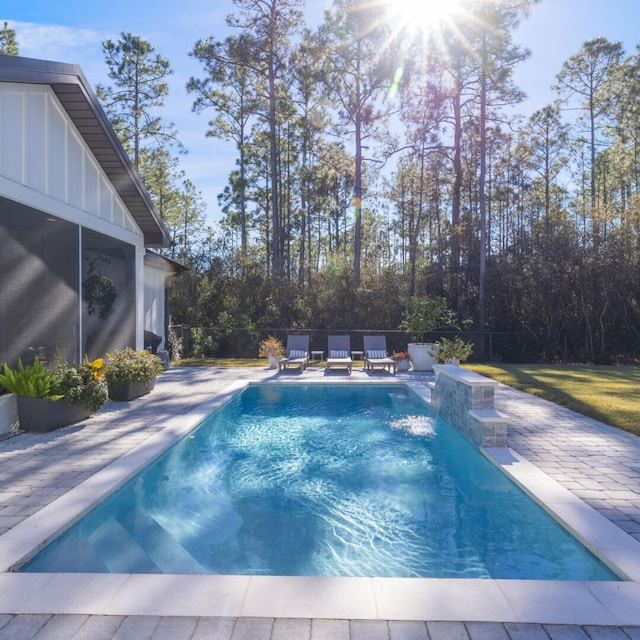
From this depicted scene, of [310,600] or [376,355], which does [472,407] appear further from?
[376,355]

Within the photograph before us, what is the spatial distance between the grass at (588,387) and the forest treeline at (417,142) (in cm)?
370

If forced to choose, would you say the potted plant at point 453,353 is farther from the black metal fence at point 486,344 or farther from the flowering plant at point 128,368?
the flowering plant at point 128,368

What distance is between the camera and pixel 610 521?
319 cm

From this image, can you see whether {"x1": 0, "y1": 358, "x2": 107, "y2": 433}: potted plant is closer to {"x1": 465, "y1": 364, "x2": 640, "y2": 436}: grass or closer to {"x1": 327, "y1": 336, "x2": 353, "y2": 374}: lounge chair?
{"x1": 327, "y1": 336, "x2": 353, "y2": 374}: lounge chair

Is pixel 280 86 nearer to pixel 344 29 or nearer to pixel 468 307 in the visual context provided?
pixel 344 29

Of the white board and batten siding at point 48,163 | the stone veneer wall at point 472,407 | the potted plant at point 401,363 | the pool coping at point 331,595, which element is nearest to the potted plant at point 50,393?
the white board and batten siding at point 48,163

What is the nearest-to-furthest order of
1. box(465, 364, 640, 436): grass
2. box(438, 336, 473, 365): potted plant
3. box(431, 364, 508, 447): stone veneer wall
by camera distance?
box(431, 364, 508, 447): stone veneer wall
box(465, 364, 640, 436): grass
box(438, 336, 473, 365): potted plant

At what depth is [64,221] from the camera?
7.06 m

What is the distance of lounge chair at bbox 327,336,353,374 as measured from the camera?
38.7 ft

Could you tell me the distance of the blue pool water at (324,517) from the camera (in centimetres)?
306

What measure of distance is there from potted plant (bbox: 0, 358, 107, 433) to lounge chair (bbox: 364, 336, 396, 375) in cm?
708

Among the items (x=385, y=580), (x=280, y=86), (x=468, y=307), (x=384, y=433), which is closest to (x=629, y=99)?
(x=468, y=307)

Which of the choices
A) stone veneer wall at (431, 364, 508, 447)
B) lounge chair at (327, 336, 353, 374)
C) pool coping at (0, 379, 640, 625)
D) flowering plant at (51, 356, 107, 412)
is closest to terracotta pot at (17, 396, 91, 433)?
flowering plant at (51, 356, 107, 412)

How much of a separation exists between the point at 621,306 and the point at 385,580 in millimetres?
16023
